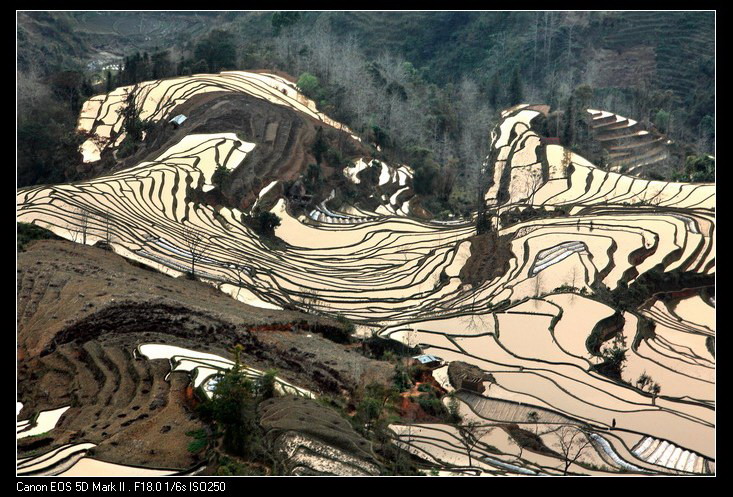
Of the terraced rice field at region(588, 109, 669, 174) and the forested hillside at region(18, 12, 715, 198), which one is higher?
the forested hillside at region(18, 12, 715, 198)

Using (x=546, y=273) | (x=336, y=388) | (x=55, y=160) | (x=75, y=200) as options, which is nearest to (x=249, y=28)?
(x=55, y=160)

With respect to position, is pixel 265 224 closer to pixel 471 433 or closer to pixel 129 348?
pixel 129 348

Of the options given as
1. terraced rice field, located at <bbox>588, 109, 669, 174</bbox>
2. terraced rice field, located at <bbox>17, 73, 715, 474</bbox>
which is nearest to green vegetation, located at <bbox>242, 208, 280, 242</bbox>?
terraced rice field, located at <bbox>17, 73, 715, 474</bbox>

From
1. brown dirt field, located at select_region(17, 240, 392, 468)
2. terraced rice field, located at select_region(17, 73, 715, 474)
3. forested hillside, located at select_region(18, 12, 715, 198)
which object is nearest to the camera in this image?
brown dirt field, located at select_region(17, 240, 392, 468)

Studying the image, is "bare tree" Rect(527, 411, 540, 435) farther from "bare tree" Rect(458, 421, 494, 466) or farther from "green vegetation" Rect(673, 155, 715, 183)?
"green vegetation" Rect(673, 155, 715, 183)

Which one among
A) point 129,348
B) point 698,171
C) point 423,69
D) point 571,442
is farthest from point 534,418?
point 423,69

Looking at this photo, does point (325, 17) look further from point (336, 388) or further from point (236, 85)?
point (336, 388)
